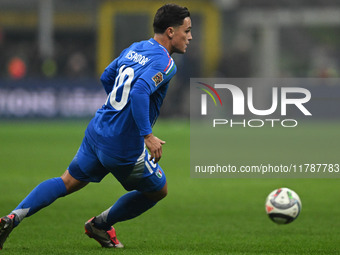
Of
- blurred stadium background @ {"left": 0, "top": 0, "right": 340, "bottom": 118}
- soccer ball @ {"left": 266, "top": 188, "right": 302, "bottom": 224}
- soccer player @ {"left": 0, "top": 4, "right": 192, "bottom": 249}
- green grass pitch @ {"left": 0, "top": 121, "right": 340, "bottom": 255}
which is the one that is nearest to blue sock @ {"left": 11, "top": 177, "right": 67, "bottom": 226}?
soccer player @ {"left": 0, "top": 4, "right": 192, "bottom": 249}

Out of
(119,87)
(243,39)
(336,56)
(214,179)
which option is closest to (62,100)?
(243,39)

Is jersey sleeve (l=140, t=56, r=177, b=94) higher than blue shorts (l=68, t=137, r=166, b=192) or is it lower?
higher

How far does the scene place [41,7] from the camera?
28312mm

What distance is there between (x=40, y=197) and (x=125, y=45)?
22.6 m

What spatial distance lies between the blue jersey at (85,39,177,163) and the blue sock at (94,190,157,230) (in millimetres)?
564

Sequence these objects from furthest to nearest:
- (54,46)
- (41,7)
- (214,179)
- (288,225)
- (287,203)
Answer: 1. (54,46)
2. (41,7)
3. (214,179)
4. (288,225)
5. (287,203)

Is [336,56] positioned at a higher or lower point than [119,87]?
lower

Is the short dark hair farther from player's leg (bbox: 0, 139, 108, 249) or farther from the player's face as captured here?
player's leg (bbox: 0, 139, 108, 249)

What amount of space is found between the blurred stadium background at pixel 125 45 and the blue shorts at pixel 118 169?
17.8 metres

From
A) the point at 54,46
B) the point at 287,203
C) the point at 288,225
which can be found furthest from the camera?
the point at 54,46

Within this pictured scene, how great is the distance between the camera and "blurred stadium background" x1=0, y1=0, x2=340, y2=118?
23766mm

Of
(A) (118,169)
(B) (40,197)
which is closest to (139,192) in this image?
(A) (118,169)

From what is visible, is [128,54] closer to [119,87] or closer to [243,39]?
[119,87]

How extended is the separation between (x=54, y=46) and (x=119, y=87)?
25047 millimetres
